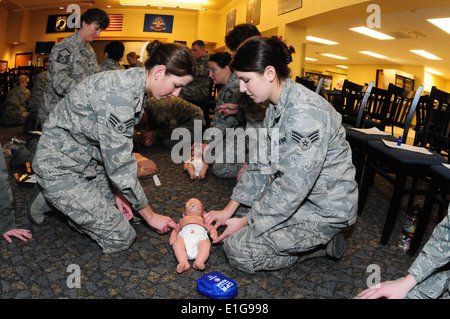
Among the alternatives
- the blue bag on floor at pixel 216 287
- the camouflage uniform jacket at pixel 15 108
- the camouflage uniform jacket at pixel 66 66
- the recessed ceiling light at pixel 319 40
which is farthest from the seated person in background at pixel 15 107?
the recessed ceiling light at pixel 319 40

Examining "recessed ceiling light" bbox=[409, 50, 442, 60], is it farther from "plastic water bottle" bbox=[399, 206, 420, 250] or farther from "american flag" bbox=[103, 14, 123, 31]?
"plastic water bottle" bbox=[399, 206, 420, 250]

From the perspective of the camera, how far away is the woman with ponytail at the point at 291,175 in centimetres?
151

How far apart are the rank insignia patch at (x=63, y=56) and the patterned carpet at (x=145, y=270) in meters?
1.50

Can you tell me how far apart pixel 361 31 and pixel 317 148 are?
874cm

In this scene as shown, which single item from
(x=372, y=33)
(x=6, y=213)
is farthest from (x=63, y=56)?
(x=372, y=33)

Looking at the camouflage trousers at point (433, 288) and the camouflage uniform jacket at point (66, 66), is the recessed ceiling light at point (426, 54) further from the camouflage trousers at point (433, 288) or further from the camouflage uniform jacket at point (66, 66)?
the camouflage trousers at point (433, 288)

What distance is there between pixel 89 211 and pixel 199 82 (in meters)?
3.78

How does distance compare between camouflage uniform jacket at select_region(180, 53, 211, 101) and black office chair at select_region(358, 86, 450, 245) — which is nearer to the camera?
black office chair at select_region(358, 86, 450, 245)

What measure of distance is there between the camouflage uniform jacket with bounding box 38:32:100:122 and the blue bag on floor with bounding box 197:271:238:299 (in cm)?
249

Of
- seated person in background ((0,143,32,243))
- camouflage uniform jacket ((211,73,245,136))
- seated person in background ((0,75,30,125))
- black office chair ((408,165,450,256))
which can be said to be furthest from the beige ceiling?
seated person in background ((0,75,30,125))

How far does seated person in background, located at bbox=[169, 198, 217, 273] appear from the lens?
166 cm

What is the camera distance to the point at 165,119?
4.50 m

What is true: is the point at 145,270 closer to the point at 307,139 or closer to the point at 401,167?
the point at 307,139

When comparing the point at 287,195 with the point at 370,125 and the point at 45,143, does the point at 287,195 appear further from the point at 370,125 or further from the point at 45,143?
the point at 370,125
